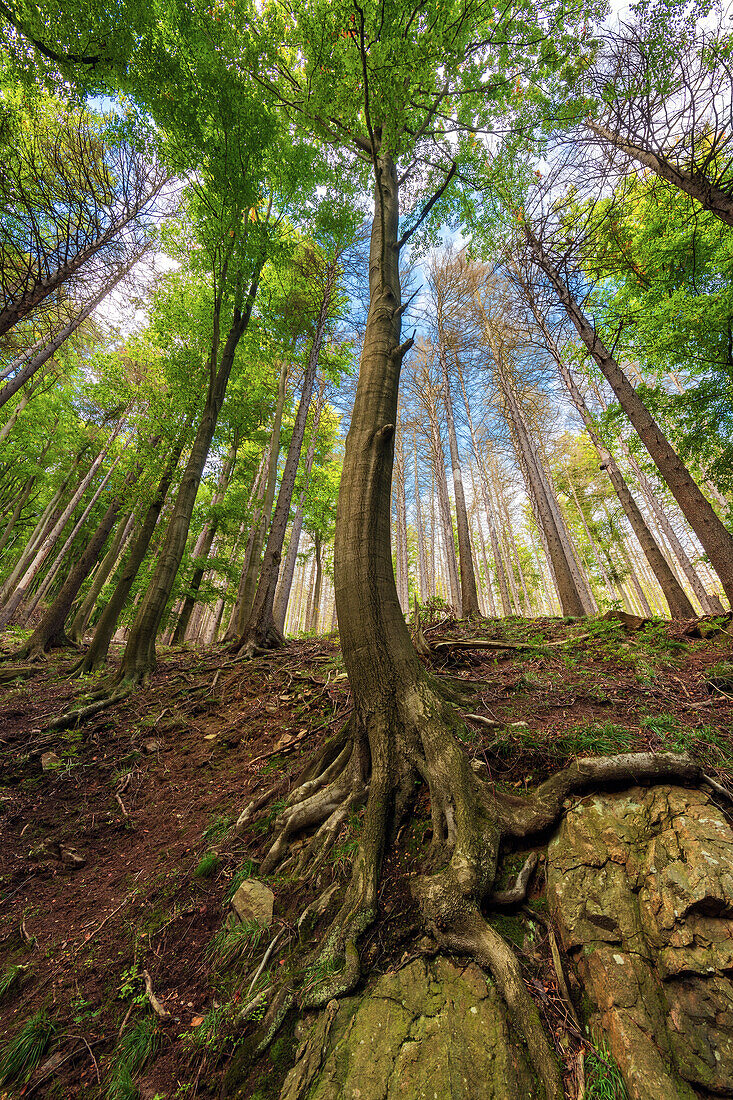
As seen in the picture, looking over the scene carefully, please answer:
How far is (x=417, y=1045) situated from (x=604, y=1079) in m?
0.69

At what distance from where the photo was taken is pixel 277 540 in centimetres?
864

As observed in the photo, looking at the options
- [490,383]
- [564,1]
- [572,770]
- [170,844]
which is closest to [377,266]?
[564,1]

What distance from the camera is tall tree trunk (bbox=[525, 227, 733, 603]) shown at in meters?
6.30

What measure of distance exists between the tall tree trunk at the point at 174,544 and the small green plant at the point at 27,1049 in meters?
4.66

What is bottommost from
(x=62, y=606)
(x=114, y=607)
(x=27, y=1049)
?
(x=27, y=1049)

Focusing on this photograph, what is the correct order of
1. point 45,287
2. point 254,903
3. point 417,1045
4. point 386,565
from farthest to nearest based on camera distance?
point 45,287, point 386,565, point 254,903, point 417,1045

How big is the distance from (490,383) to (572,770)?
14.3 meters

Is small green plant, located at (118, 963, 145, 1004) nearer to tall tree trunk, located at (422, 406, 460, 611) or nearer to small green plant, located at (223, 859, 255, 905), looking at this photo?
small green plant, located at (223, 859, 255, 905)

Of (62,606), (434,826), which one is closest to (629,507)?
(434,826)

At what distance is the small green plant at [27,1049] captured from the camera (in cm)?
183

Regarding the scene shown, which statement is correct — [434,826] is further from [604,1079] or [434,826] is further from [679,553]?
[679,553]

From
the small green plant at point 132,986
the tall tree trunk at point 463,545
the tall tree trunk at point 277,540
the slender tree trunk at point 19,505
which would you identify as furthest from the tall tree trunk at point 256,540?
the slender tree trunk at point 19,505

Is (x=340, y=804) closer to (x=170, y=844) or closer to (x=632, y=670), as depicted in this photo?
(x=170, y=844)

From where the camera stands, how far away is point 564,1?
4676mm
